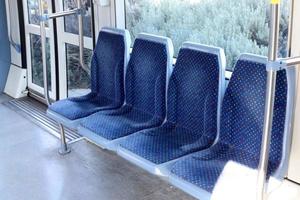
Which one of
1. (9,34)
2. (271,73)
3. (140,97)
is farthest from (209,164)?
(9,34)

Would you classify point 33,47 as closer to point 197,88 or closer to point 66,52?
point 66,52

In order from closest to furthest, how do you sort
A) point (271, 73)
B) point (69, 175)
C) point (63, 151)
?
point (271, 73) → point (69, 175) → point (63, 151)

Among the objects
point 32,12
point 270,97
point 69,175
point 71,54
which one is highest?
point 32,12

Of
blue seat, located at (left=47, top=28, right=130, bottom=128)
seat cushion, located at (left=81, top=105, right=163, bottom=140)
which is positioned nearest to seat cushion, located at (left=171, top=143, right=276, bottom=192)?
seat cushion, located at (left=81, top=105, right=163, bottom=140)

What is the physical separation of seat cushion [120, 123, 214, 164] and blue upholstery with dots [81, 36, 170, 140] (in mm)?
116

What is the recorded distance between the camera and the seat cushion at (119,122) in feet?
8.27

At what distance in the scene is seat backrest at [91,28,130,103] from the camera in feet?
9.68

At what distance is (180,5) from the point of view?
2.82m

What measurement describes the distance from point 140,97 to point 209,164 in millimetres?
883

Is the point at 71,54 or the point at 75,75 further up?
the point at 71,54

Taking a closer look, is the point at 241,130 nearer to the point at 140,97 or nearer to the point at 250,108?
the point at 250,108

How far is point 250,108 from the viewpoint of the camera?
212 centimetres

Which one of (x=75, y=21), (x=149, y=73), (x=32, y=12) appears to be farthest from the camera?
(x=32, y=12)

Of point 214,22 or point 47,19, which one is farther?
point 47,19
